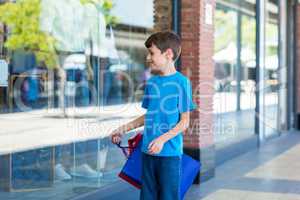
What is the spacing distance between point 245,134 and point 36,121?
5.85 meters

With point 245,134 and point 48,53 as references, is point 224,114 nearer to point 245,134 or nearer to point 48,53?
point 245,134

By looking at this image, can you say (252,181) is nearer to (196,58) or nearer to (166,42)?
(196,58)

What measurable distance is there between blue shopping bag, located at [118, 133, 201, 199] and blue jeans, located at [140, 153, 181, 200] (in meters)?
0.18

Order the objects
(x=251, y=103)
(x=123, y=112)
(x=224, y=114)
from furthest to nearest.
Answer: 1. (x=251, y=103)
2. (x=224, y=114)
3. (x=123, y=112)

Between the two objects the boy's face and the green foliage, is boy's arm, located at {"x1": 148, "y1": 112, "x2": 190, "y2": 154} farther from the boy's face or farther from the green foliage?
the green foliage

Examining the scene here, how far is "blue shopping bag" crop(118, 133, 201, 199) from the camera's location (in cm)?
458

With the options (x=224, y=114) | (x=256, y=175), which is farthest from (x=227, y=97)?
(x=256, y=175)

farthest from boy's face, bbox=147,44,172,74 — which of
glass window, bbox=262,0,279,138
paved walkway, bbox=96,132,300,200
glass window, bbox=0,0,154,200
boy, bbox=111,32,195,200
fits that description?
glass window, bbox=262,0,279,138

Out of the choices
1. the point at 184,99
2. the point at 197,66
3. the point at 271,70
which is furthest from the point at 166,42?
the point at 271,70

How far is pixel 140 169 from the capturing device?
15.2 feet

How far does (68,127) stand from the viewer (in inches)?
279

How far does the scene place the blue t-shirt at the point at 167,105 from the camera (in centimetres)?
425

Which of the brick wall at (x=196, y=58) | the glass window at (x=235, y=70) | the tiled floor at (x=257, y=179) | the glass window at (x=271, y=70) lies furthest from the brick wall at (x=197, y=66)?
the glass window at (x=271, y=70)

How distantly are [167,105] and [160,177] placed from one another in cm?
51
